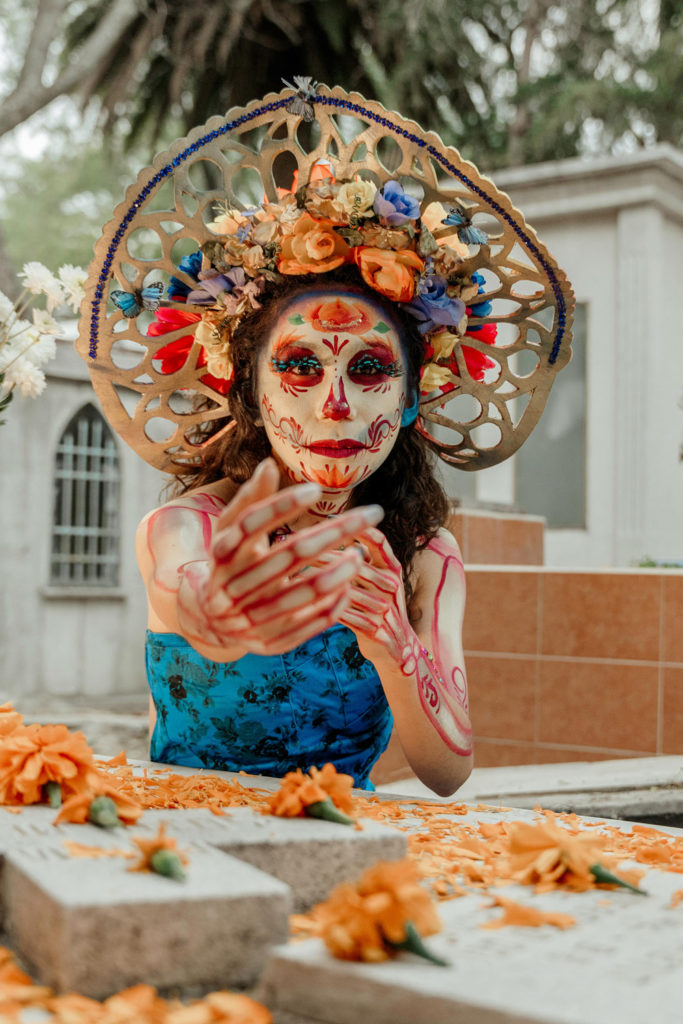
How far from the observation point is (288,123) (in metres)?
2.32

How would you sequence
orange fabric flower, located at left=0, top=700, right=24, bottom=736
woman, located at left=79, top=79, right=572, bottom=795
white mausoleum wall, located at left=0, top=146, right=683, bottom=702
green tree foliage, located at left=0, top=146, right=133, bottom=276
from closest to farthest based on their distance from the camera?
orange fabric flower, located at left=0, top=700, right=24, bottom=736 < woman, located at left=79, top=79, right=572, bottom=795 < white mausoleum wall, located at left=0, top=146, right=683, bottom=702 < green tree foliage, located at left=0, top=146, right=133, bottom=276

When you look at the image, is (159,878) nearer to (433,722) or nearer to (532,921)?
(532,921)

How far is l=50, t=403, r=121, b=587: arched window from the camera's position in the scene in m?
10.5

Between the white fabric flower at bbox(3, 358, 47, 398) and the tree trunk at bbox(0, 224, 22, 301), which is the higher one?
the tree trunk at bbox(0, 224, 22, 301)

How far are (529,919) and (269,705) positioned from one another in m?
1.12

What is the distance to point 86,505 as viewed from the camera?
10695 millimetres

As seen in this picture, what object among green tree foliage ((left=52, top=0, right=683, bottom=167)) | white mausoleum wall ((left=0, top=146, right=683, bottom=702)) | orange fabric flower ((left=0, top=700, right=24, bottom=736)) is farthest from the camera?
green tree foliage ((left=52, top=0, right=683, bottom=167))

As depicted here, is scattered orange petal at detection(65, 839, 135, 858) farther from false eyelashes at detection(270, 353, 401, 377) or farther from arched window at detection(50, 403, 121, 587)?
arched window at detection(50, 403, 121, 587)

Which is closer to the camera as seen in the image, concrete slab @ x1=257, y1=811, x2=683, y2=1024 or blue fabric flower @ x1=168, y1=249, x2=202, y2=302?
concrete slab @ x1=257, y1=811, x2=683, y2=1024

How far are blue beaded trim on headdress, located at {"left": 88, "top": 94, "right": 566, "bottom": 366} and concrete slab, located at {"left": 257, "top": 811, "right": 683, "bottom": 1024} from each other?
58.6 inches

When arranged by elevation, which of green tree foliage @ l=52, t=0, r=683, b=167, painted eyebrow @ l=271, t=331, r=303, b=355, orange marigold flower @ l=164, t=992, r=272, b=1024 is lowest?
orange marigold flower @ l=164, t=992, r=272, b=1024

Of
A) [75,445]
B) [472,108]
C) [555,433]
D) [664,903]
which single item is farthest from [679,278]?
[664,903]

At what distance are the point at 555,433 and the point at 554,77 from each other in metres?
9.33

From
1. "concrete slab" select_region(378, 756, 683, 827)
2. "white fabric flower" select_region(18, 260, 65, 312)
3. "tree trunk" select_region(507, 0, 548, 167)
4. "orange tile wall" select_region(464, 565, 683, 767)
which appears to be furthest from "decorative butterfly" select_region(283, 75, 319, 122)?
"tree trunk" select_region(507, 0, 548, 167)
